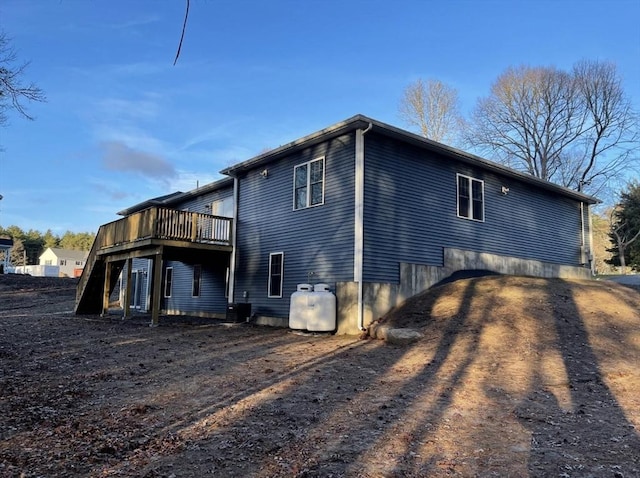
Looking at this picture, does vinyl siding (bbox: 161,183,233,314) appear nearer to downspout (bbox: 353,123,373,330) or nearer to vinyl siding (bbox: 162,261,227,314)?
vinyl siding (bbox: 162,261,227,314)

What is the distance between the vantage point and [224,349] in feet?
33.7

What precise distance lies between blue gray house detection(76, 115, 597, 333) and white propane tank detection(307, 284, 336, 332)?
27 cm

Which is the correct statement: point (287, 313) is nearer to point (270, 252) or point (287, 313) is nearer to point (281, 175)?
point (270, 252)

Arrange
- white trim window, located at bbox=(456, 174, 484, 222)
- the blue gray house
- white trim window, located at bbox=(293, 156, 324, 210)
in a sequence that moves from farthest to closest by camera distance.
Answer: white trim window, located at bbox=(456, 174, 484, 222) → white trim window, located at bbox=(293, 156, 324, 210) → the blue gray house

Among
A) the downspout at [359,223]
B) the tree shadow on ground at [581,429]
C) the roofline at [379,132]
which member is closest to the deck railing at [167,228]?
the roofline at [379,132]

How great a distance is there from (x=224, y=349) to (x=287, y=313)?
4246 millimetres

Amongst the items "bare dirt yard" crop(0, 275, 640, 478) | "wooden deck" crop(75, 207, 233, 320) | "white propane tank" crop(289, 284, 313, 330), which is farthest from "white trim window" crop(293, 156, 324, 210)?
"bare dirt yard" crop(0, 275, 640, 478)

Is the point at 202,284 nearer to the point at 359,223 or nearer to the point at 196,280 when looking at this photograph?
the point at 196,280

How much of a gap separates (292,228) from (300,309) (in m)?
3.01

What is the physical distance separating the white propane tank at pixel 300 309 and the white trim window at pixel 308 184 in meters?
2.76

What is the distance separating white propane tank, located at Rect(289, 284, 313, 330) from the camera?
12492mm

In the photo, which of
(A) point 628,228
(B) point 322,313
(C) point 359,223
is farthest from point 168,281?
(A) point 628,228

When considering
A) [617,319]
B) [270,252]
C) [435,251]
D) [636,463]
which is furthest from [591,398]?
[270,252]

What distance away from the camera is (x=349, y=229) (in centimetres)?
1277
